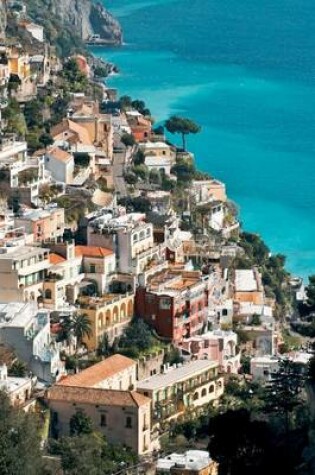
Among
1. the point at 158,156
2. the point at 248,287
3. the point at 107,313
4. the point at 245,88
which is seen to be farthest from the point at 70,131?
the point at 245,88

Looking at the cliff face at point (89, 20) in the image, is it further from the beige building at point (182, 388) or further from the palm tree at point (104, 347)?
the beige building at point (182, 388)

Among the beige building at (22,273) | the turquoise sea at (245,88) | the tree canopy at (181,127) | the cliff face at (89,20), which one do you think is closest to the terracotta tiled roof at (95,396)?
the beige building at (22,273)

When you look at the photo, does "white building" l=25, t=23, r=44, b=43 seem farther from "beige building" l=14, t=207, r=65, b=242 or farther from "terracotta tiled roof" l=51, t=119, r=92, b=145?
"beige building" l=14, t=207, r=65, b=242

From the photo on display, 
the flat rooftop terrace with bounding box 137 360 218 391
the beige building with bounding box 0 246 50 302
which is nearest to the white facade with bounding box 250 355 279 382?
the flat rooftop terrace with bounding box 137 360 218 391

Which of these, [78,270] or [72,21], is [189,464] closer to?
[78,270]

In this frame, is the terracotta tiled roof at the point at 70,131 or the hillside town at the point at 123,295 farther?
the terracotta tiled roof at the point at 70,131

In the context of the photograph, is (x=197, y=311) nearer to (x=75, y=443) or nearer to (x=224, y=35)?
(x=75, y=443)
